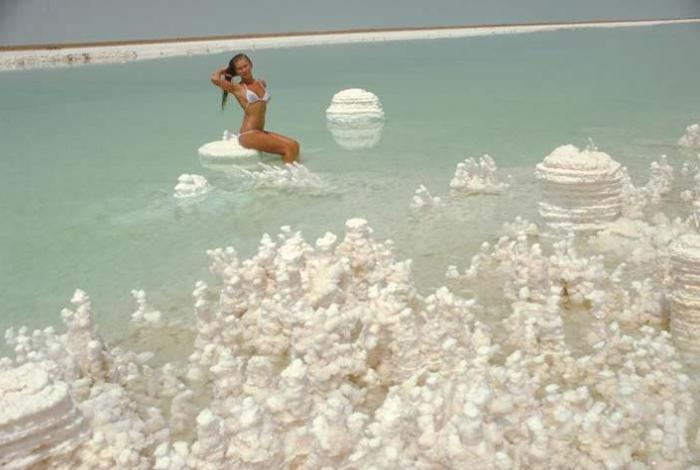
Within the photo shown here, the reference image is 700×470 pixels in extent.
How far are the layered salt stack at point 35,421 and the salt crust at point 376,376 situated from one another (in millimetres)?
47

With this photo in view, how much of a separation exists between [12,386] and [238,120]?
828cm

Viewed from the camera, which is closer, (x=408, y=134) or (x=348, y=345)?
(x=348, y=345)

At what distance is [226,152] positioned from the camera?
274 inches

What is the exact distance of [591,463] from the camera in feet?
6.73

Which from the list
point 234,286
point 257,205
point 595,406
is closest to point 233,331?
point 234,286

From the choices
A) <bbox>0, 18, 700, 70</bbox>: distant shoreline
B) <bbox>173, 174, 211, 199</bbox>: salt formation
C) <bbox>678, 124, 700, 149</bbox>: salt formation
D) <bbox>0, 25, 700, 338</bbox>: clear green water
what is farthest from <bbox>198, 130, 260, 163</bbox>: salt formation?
<bbox>0, 18, 700, 70</bbox>: distant shoreline

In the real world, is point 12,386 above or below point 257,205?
above

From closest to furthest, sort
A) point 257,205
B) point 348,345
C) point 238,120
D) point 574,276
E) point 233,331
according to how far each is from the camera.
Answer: point 348,345 → point 233,331 → point 574,276 → point 257,205 → point 238,120

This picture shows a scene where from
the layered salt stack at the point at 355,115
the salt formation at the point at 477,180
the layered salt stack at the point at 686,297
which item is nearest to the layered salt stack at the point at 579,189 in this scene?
the salt formation at the point at 477,180

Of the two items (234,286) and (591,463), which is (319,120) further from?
(591,463)

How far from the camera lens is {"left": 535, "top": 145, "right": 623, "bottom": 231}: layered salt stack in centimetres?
432

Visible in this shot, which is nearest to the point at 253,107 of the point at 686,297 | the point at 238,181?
the point at 238,181

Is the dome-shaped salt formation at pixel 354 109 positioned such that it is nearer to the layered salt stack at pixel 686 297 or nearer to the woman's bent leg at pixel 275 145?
the woman's bent leg at pixel 275 145

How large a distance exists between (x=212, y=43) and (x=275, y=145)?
19.1 m
